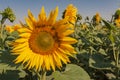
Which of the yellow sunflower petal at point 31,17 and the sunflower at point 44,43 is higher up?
the yellow sunflower petal at point 31,17

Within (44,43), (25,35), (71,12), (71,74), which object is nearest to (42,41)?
(44,43)

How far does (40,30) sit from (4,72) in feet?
1.70

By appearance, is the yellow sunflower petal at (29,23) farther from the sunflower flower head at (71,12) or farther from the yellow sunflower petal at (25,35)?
the sunflower flower head at (71,12)

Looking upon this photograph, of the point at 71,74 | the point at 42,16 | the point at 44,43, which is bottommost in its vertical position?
the point at 71,74

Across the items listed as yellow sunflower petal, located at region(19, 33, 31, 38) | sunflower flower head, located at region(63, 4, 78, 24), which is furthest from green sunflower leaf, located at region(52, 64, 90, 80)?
sunflower flower head, located at region(63, 4, 78, 24)

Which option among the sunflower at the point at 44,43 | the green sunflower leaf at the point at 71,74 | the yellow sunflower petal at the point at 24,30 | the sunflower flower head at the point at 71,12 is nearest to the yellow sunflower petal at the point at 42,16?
the sunflower at the point at 44,43

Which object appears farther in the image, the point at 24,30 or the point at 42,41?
the point at 42,41

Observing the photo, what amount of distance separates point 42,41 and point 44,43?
0.02 m

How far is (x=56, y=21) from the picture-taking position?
2.69 m

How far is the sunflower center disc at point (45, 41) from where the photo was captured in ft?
9.20

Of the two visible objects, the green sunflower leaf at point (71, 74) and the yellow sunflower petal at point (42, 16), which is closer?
the yellow sunflower petal at point (42, 16)

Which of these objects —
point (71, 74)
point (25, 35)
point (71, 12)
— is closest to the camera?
point (25, 35)

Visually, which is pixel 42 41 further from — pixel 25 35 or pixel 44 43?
pixel 25 35

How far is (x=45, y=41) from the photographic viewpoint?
2795mm
